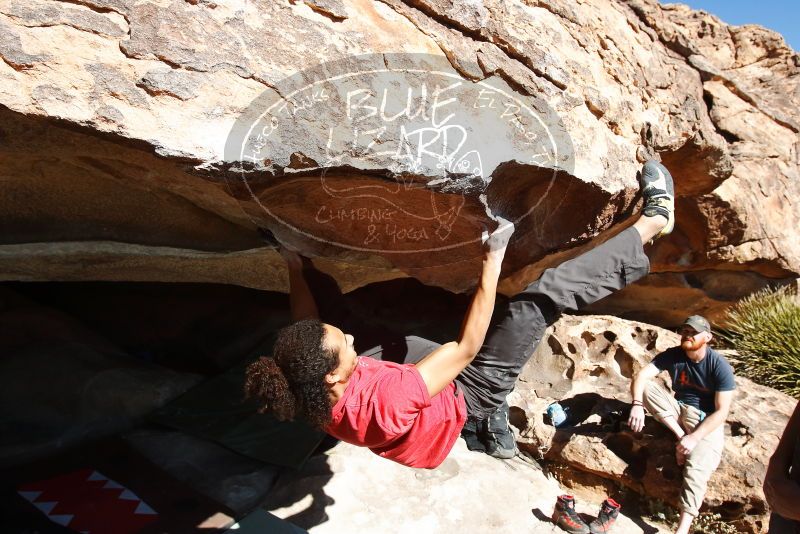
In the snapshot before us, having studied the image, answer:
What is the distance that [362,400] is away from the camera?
2203 millimetres

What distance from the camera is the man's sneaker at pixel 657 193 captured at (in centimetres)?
297

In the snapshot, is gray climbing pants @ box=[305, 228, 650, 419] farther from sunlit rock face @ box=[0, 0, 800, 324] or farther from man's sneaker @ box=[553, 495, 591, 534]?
man's sneaker @ box=[553, 495, 591, 534]

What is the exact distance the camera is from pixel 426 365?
2.21m

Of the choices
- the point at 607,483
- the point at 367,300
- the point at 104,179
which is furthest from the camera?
the point at 367,300

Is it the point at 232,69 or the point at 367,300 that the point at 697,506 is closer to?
the point at 367,300

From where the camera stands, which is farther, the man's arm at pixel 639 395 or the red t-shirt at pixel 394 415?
the man's arm at pixel 639 395

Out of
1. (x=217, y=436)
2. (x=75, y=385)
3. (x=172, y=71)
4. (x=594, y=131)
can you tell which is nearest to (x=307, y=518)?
(x=217, y=436)

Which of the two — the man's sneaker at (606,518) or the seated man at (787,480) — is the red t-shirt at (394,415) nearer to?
the seated man at (787,480)

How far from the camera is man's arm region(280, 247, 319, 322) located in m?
2.82

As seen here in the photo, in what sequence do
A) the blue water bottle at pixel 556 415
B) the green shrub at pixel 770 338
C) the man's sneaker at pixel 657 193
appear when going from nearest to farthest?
the man's sneaker at pixel 657 193
the blue water bottle at pixel 556 415
the green shrub at pixel 770 338

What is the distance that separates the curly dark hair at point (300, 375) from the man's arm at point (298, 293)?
61cm

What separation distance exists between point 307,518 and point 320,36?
2.56 meters

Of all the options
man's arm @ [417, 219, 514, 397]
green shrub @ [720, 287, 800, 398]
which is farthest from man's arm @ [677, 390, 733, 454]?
man's arm @ [417, 219, 514, 397]

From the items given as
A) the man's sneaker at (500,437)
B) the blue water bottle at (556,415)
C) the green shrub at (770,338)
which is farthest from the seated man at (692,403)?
the green shrub at (770,338)
